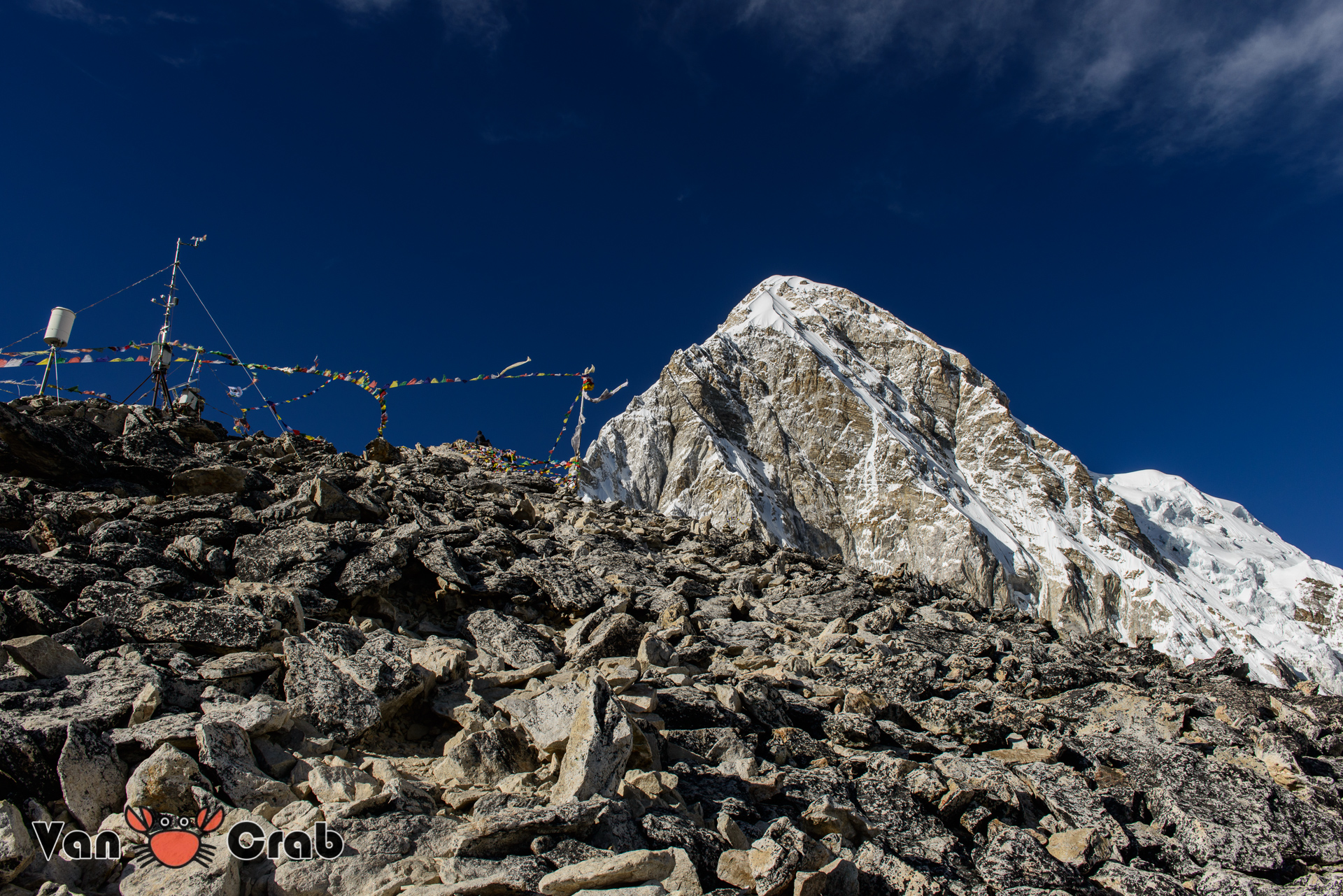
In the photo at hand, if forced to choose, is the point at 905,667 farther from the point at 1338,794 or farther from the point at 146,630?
the point at 146,630

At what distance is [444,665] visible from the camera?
21.9 ft

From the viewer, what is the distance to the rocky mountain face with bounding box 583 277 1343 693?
9175cm

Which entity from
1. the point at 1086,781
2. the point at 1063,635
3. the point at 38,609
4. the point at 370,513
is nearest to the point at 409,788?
the point at 38,609

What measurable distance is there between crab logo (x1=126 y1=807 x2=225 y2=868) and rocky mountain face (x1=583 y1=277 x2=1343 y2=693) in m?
74.8

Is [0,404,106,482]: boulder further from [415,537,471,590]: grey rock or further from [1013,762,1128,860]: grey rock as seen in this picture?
[1013,762,1128,860]: grey rock

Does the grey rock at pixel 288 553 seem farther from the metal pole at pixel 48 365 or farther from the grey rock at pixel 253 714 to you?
the metal pole at pixel 48 365

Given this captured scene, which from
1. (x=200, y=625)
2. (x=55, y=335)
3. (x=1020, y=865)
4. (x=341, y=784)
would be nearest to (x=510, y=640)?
(x=200, y=625)

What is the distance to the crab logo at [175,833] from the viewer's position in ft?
13.0

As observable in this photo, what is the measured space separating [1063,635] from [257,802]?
1405cm

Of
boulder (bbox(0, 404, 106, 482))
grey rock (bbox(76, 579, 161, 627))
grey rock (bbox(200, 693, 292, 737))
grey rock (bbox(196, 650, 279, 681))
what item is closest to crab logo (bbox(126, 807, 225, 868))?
grey rock (bbox(200, 693, 292, 737))

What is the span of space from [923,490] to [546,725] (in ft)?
324

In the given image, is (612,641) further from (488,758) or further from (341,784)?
(341,784)

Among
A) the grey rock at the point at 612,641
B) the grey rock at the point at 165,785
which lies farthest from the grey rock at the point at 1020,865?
the grey rock at the point at 165,785

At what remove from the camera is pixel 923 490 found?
3829 inches
